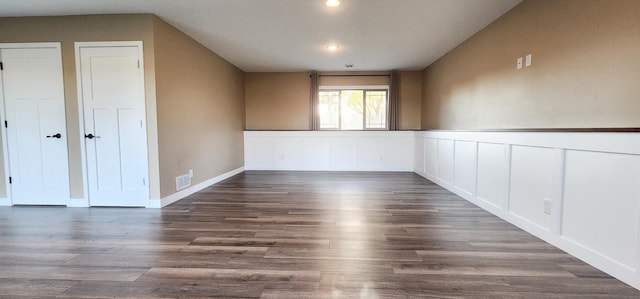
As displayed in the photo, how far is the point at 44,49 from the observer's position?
131 inches

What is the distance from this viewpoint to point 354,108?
6.68m

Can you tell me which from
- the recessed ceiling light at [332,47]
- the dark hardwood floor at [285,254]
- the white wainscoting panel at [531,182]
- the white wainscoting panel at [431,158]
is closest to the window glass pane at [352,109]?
the white wainscoting panel at [431,158]

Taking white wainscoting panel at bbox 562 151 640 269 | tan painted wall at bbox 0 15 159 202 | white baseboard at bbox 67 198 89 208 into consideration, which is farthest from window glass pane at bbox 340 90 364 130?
white baseboard at bbox 67 198 89 208

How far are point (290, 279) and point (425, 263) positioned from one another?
967 mm

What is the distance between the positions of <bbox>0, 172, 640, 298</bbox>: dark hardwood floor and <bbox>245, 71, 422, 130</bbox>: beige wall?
3.55 m

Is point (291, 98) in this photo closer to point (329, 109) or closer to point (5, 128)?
point (329, 109)

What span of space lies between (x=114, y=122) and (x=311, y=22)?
109 inches

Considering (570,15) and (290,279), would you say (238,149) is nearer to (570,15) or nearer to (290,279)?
(290,279)

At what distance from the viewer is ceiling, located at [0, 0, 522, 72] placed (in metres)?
2.97

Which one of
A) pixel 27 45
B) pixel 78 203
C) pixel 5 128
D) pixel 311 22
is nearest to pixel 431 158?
pixel 311 22

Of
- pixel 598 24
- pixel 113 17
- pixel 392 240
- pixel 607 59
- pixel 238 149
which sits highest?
pixel 113 17

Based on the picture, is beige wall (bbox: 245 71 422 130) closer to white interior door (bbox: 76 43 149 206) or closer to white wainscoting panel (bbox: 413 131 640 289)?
white wainscoting panel (bbox: 413 131 640 289)

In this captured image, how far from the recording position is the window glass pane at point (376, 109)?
6.63 m

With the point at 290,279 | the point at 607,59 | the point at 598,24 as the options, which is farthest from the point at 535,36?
the point at 290,279
